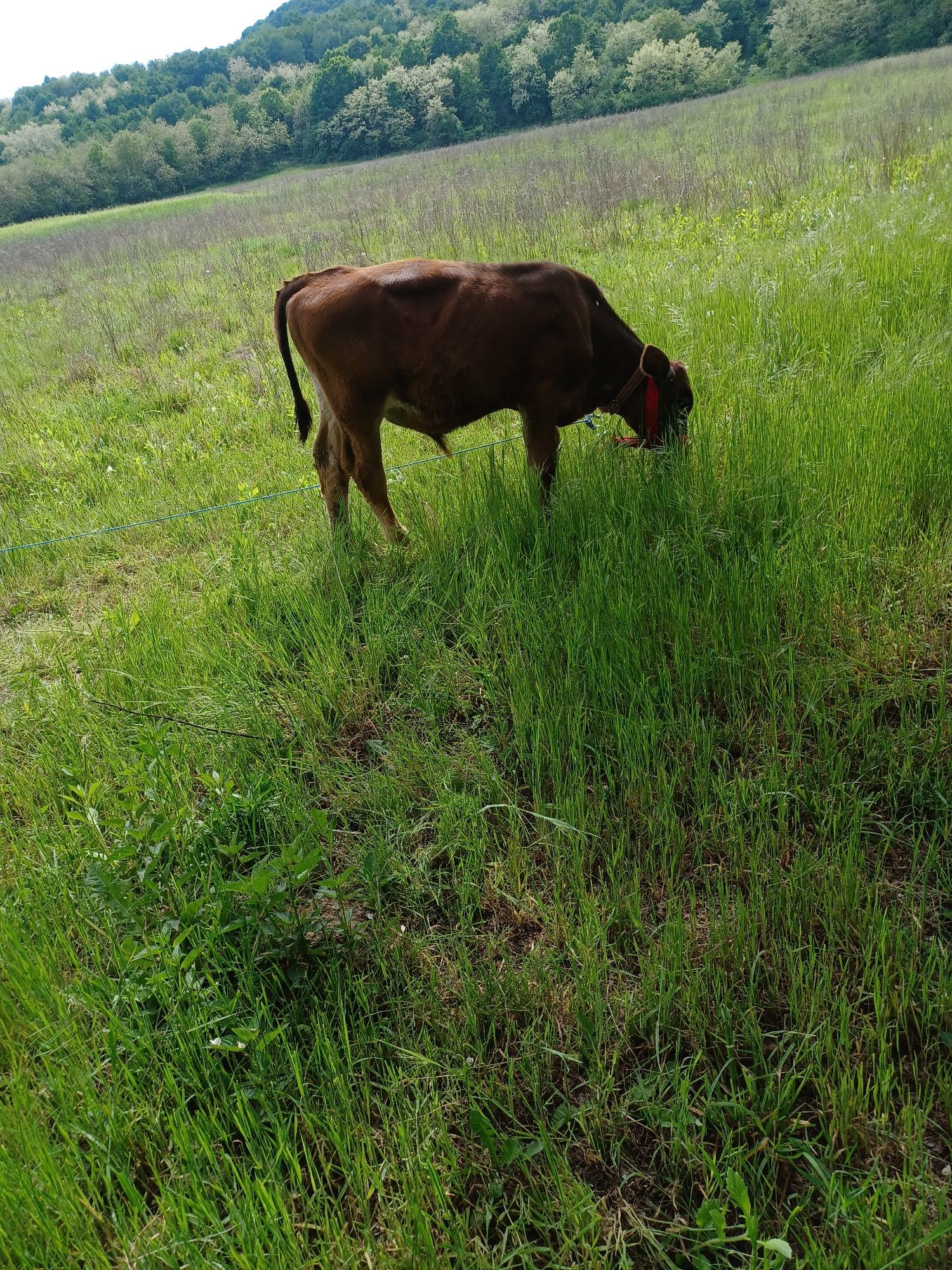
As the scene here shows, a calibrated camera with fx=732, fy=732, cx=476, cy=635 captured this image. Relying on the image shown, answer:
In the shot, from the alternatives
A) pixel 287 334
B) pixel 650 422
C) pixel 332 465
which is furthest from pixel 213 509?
pixel 650 422

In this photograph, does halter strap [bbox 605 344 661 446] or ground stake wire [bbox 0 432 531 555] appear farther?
ground stake wire [bbox 0 432 531 555]

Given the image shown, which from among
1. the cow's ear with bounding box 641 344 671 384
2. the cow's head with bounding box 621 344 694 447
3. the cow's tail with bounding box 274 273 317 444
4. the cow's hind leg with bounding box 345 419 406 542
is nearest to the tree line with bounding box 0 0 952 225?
the cow's head with bounding box 621 344 694 447

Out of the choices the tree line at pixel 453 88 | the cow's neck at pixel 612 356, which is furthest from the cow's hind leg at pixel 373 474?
the tree line at pixel 453 88

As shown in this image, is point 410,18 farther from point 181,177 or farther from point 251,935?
point 251,935

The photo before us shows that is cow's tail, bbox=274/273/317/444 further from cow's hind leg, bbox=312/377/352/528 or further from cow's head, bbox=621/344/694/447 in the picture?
cow's head, bbox=621/344/694/447

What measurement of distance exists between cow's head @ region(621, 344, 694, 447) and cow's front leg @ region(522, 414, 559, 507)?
59cm

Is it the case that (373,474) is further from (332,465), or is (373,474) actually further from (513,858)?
(513,858)

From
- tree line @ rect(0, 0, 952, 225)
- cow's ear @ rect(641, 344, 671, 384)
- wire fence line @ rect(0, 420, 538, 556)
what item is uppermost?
tree line @ rect(0, 0, 952, 225)

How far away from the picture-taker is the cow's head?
4.13 meters

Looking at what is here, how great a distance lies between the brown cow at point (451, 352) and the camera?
3674 mm

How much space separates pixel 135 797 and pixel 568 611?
180cm

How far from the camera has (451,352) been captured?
370cm

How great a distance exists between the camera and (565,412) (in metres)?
4.18

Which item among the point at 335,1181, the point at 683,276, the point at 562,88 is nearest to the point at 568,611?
the point at 335,1181
